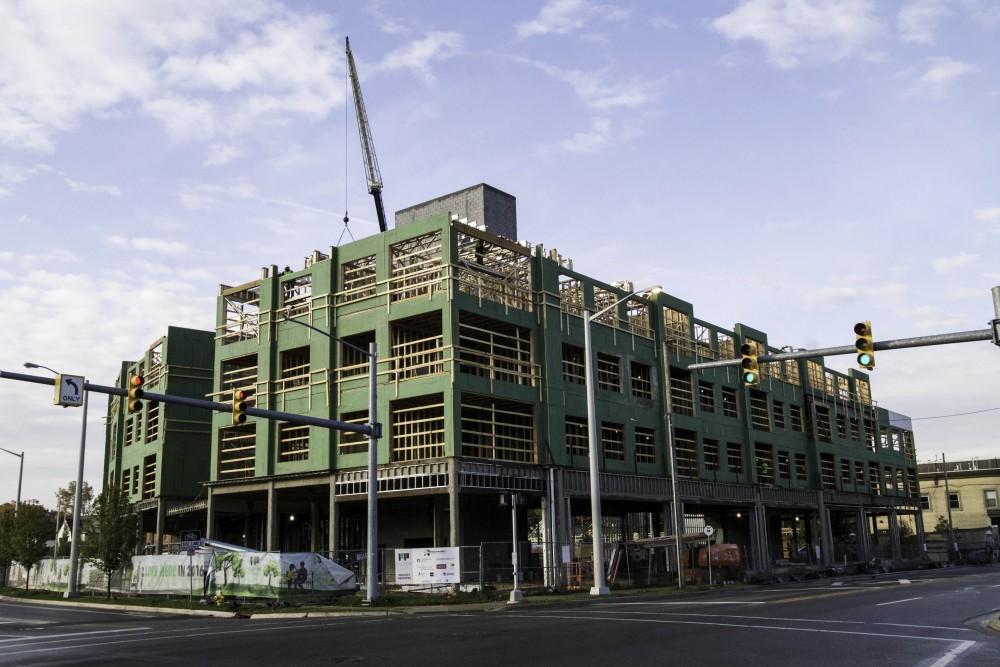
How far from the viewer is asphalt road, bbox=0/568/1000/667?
15.5 metres

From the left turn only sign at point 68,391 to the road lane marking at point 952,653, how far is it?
65.6 feet

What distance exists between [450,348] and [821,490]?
47.6m

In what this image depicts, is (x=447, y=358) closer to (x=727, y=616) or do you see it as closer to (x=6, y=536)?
(x=727, y=616)

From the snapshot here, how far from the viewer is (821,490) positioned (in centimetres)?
8006

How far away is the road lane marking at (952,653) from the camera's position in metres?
14.2

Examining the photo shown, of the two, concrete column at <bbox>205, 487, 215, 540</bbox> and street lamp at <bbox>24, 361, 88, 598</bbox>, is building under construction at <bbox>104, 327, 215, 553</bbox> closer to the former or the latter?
concrete column at <bbox>205, 487, 215, 540</bbox>

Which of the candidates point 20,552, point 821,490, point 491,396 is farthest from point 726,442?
point 20,552

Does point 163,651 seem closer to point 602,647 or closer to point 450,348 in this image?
point 602,647

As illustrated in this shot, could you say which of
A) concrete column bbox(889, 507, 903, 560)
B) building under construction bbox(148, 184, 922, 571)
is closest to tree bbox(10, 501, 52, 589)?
building under construction bbox(148, 184, 922, 571)

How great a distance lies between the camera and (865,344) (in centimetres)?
2238

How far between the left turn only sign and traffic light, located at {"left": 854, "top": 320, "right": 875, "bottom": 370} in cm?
1968

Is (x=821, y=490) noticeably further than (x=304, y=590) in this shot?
Yes

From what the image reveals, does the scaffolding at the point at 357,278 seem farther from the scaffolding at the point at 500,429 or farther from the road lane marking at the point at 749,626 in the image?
the road lane marking at the point at 749,626

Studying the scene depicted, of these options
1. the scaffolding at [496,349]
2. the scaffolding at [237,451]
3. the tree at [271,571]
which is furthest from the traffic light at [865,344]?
the scaffolding at [237,451]
